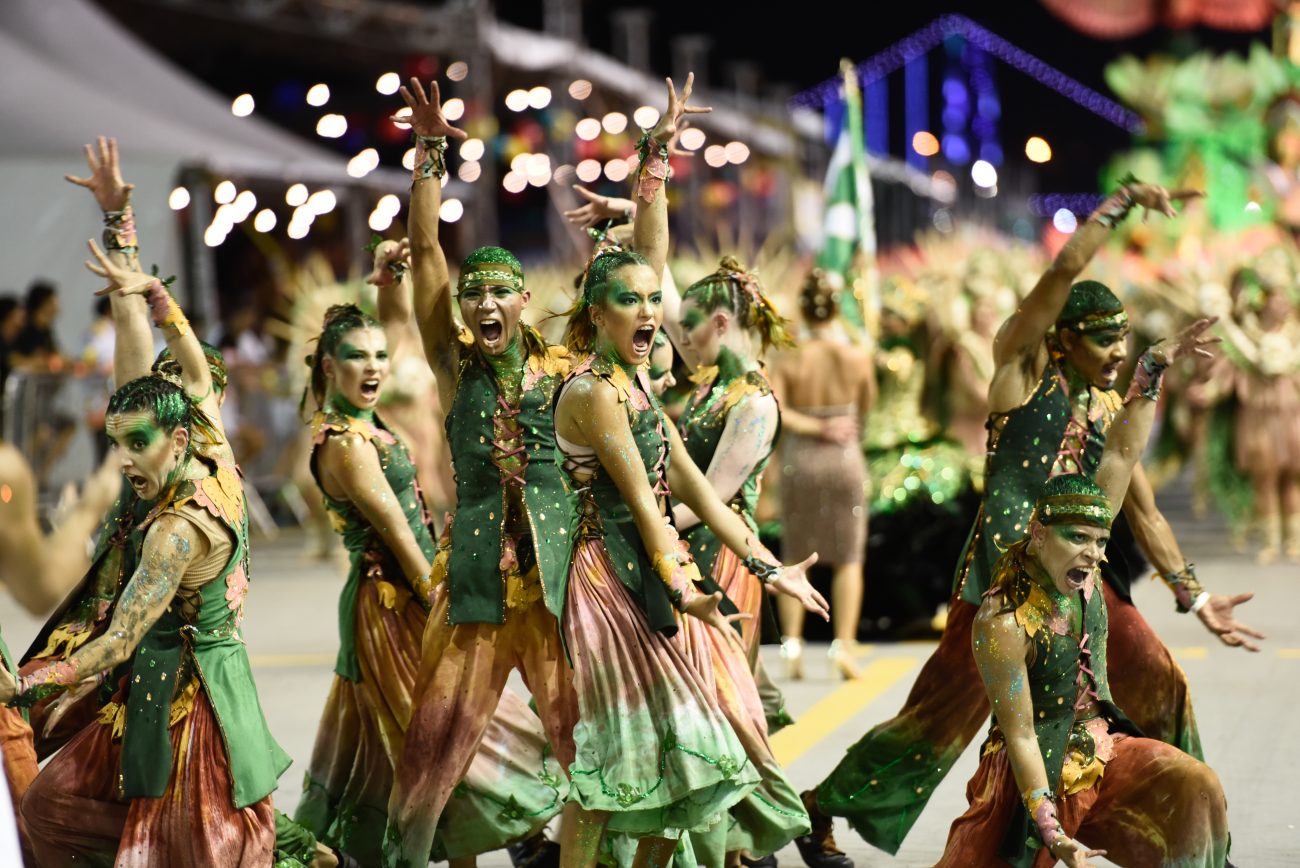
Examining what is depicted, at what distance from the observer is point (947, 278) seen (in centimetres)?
1578

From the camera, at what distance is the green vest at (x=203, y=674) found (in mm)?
4875

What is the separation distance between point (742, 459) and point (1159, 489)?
57.3ft

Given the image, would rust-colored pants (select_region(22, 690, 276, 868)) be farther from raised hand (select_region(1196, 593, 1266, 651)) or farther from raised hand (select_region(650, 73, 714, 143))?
raised hand (select_region(1196, 593, 1266, 651))

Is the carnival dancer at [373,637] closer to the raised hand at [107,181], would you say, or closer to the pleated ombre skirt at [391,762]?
the pleated ombre skirt at [391,762]

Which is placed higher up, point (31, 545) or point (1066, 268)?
point (1066, 268)

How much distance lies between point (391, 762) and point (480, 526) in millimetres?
964

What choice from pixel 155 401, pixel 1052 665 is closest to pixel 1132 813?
pixel 1052 665

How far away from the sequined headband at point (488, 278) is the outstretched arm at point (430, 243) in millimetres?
158

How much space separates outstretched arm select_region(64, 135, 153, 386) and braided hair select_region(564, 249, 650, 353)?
129 centimetres

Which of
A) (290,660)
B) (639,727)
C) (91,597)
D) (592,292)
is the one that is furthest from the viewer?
(290,660)

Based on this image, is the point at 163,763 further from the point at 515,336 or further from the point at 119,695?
the point at 515,336

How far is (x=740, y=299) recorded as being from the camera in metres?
6.73

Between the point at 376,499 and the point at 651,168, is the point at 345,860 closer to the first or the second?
the point at 376,499

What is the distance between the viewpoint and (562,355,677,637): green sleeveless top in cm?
512
